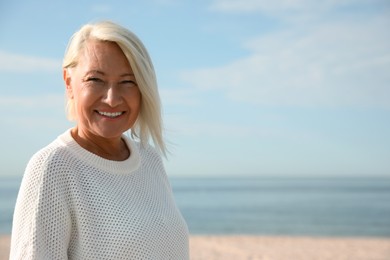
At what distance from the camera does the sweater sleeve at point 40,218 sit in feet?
5.20

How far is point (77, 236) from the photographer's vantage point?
5.52 feet

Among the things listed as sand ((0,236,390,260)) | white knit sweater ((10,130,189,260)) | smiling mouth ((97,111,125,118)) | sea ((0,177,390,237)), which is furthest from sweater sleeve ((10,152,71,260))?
sea ((0,177,390,237))

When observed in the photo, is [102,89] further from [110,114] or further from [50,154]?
[50,154]

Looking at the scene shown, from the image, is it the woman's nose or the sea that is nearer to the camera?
the woman's nose

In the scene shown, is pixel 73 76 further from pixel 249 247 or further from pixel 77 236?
pixel 249 247

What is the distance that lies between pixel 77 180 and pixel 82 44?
Result: 0.44 meters

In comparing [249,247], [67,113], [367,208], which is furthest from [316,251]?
[367,208]

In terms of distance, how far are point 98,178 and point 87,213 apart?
160 mm

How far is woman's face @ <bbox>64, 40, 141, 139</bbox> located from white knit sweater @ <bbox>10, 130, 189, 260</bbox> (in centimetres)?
10

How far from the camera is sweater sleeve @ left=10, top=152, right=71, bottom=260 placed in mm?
1584

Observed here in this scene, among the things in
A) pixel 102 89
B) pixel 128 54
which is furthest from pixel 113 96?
pixel 128 54

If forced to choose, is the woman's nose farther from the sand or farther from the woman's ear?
the sand

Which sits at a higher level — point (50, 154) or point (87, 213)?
point (50, 154)

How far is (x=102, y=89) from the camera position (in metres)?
1.78
